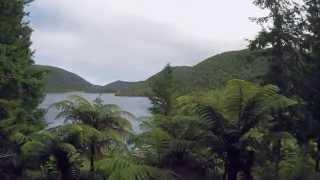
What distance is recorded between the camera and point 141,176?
375 inches

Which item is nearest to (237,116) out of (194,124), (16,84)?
(194,124)

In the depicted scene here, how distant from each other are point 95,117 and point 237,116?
4332 millimetres

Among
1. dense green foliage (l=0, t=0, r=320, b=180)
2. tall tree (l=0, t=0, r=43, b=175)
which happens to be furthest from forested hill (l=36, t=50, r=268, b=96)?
tall tree (l=0, t=0, r=43, b=175)

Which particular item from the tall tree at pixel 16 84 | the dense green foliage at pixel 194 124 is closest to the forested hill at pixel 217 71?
the dense green foliage at pixel 194 124

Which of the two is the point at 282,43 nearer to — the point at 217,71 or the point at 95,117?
the point at 95,117

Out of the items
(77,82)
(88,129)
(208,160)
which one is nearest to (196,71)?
(88,129)

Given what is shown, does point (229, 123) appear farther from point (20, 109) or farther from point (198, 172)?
point (20, 109)

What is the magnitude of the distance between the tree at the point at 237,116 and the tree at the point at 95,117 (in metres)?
3.75

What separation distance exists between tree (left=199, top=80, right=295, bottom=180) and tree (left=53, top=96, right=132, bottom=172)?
12.3 ft

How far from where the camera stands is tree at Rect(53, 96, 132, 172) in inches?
525

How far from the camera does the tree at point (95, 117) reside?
43.8ft

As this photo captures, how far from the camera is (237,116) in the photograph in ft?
32.9

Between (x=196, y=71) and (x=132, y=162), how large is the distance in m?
20.8

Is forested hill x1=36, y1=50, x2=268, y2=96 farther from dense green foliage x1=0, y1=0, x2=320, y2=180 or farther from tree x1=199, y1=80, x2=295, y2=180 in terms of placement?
tree x1=199, y1=80, x2=295, y2=180
